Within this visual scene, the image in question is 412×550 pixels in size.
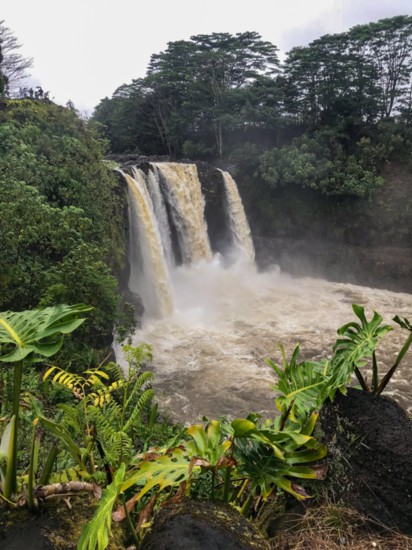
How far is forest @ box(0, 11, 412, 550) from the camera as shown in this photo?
6.14 feet

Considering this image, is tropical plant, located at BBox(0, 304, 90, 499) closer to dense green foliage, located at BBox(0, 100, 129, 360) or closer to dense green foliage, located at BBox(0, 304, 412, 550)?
dense green foliage, located at BBox(0, 304, 412, 550)

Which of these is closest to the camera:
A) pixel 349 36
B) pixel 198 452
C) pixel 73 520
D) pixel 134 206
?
pixel 73 520

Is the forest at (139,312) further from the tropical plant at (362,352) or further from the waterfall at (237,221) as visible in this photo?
the waterfall at (237,221)

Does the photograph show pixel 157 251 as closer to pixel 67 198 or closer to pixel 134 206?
pixel 134 206

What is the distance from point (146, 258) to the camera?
1273cm

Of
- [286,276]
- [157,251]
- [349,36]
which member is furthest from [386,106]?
[157,251]

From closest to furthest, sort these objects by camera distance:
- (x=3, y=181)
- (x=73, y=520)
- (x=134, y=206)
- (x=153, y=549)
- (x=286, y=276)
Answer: (x=153, y=549) → (x=73, y=520) → (x=3, y=181) → (x=134, y=206) → (x=286, y=276)

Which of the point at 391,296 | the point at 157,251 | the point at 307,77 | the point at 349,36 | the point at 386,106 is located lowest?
the point at 391,296

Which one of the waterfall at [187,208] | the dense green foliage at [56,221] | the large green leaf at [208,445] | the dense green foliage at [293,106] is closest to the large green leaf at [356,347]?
the large green leaf at [208,445]

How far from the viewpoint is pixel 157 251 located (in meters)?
12.8

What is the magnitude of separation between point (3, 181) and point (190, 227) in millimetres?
9452

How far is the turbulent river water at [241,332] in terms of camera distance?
8492 mm

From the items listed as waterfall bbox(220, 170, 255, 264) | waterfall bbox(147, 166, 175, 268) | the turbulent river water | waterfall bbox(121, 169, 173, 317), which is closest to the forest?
waterfall bbox(121, 169, 173, 317)

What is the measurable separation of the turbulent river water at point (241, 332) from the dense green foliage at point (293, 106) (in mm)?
5124
